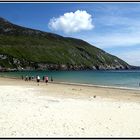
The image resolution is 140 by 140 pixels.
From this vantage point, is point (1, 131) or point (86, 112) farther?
point (86, 112)

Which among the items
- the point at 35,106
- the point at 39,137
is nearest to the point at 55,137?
the point at 39,137

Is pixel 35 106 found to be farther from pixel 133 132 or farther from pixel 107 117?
pixel 133 132

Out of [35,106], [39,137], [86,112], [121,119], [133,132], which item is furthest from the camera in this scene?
[35,106]

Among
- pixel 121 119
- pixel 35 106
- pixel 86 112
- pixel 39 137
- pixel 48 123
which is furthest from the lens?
pixel 35 106

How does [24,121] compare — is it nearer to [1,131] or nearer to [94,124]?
[1,131]

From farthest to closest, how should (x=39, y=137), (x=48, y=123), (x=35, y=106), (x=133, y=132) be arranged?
(x=35, y=106) < (x=48, y=123) < (x=133, y=132) < (x=39, y=137)

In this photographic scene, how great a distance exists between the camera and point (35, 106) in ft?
75.8

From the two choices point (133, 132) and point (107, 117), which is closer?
point (133, 132)

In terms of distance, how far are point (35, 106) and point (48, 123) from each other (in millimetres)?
5949

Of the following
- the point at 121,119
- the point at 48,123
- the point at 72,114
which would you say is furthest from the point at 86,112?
the point at 48,123

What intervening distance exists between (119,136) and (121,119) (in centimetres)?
414

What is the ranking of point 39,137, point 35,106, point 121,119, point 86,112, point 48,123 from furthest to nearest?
point 35,106, point 86,112, point 121,119, point 48,123, point 39,137

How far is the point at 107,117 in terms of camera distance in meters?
19.7

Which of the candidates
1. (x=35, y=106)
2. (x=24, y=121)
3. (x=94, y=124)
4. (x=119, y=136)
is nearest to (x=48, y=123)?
(x=24, y=121)
